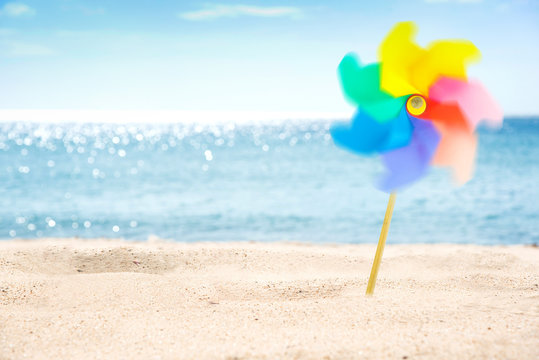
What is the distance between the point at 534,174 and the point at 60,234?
17.0 metres

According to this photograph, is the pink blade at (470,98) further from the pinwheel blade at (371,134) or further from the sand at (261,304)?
the sand at (261,304)

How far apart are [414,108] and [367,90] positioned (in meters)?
0.35

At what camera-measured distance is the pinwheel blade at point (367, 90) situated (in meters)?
3.65

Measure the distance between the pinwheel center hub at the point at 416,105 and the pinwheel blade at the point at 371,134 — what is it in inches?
1.9

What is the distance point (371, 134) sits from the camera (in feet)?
12.1

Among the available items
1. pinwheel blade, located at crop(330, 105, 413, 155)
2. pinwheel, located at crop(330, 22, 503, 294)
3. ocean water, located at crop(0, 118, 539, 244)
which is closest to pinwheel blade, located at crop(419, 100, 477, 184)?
pinwheel, located at crop(330, 22, 503, 294)

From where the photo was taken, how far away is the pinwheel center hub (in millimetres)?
3625

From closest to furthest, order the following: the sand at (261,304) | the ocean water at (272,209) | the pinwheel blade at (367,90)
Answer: the sand at (261,304) < the pinwheel blade at (367,90) < the ocean water at (272,209)

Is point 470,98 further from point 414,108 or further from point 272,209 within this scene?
point 272,209

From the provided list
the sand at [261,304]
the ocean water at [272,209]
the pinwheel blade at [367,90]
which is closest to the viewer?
the sand at [261,304]

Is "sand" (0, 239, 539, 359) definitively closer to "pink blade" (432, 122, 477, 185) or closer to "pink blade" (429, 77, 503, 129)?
"pink blade" (432, 122, 477, 185)

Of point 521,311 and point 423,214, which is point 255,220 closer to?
point 423,214

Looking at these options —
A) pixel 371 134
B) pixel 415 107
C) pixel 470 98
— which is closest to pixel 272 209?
pixel 371 134

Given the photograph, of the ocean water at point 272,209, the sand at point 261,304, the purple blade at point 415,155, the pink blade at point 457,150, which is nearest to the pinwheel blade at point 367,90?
the purple blade at point 415,155
